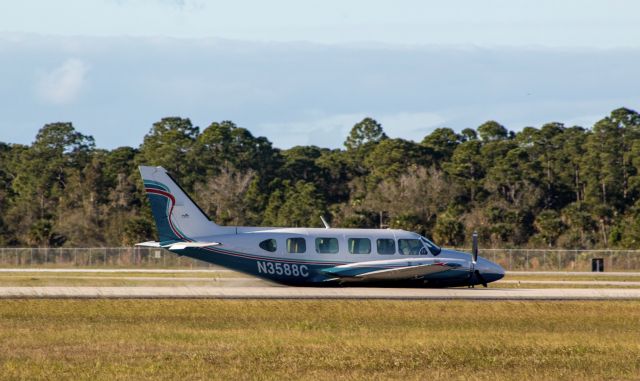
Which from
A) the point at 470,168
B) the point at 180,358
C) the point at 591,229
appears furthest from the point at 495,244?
the point at 180,358

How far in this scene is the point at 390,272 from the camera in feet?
145

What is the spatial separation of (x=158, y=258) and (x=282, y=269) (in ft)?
106

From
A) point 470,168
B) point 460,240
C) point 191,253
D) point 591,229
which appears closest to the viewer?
point 191,253

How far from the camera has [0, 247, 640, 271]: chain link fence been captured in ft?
246

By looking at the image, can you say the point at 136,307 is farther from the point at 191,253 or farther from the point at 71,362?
the point at 71,362

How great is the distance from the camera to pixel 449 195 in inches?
4080

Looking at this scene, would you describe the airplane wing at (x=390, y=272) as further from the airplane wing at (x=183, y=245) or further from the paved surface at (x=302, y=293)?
the airplane wing at (x=183, y=245)

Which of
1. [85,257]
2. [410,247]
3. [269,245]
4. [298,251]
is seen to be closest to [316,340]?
[269,245]

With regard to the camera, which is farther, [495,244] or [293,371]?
[495,244]

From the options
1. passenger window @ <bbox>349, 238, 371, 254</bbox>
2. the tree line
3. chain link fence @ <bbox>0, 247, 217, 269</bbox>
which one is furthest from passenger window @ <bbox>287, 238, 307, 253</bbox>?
the tree line

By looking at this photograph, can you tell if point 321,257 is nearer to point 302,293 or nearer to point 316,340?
point 302,293

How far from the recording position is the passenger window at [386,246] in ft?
148

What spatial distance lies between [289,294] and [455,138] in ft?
286

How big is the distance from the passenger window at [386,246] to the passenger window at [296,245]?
332 cm
